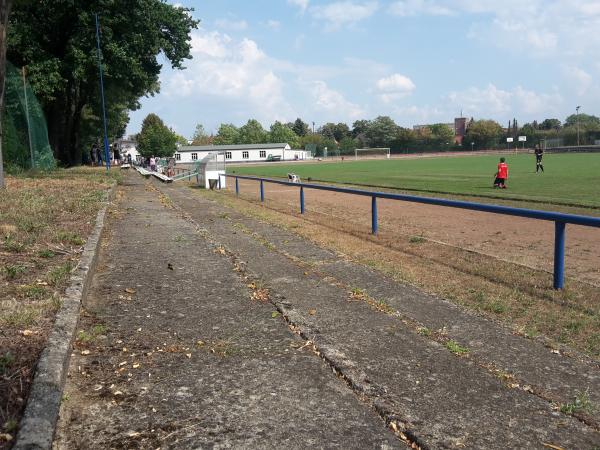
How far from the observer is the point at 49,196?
11.8m

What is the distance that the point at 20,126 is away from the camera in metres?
22.4

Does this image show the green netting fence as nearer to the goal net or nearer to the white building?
the goal net

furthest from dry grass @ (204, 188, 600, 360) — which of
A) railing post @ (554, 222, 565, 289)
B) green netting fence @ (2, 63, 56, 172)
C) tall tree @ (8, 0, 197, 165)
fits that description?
tall tree @ (8, 0, 197, 165)

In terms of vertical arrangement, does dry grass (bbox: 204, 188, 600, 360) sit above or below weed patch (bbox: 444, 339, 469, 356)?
below

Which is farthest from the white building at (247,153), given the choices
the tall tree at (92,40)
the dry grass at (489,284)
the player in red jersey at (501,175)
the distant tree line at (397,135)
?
the dry grass at (489,284)

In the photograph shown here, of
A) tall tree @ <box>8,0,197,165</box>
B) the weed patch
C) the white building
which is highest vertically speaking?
tall tree @ <box>8,0,197,165</box>

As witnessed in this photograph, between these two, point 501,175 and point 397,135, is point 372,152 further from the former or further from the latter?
point 501,175

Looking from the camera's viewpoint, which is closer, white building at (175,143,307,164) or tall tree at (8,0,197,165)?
tall tree at (8,0,197,165)

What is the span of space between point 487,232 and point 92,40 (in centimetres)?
2411

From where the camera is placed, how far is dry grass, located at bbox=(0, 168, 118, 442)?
10.1ft

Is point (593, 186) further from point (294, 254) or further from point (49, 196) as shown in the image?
point (49, 196)

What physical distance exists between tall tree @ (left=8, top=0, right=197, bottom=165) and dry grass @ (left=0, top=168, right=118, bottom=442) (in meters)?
19.2

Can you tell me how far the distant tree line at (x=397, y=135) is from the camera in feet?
359

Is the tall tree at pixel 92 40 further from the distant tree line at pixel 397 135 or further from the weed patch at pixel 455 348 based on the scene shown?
the distant tree line at pixel 397 135
